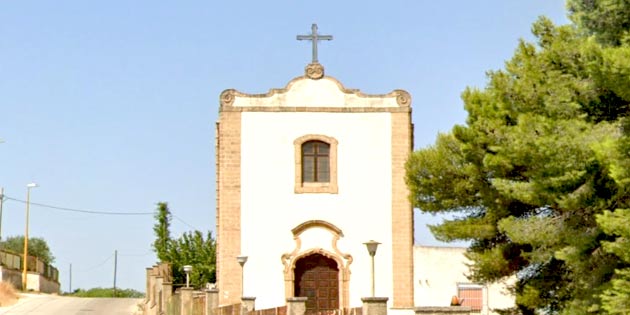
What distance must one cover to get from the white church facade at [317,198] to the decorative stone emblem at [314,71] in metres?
0.03

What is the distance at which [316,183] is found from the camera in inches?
1421

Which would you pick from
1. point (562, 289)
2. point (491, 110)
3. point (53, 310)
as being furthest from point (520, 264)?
point (53, 310)

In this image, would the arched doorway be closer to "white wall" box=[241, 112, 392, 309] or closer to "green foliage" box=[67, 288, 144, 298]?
"white wall" box=[241, 112, 392, 309]

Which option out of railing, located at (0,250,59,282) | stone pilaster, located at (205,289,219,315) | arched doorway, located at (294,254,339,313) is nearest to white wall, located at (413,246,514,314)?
arched doorway, located at (294,254,339,313)

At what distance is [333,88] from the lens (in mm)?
36531

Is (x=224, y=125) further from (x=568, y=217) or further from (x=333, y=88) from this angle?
(x=568, y=217)

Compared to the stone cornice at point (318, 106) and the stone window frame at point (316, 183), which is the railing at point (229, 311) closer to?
the stone window frame at point (316, 183)

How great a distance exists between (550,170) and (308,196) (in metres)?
15.8

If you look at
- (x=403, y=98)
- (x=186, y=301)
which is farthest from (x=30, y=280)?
(x=186, y=301)

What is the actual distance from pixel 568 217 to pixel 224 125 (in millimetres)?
15513

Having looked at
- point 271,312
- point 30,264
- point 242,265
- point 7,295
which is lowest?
point 271,312

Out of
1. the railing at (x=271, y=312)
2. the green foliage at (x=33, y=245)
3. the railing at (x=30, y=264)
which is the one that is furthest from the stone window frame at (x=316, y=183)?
the green foliage at (x=33, y=245)

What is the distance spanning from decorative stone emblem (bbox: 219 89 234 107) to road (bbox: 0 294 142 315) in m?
11.6

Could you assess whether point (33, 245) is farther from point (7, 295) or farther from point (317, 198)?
point (317, 198)
